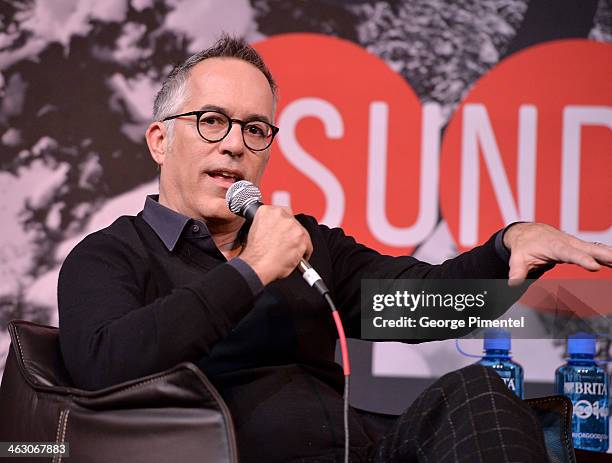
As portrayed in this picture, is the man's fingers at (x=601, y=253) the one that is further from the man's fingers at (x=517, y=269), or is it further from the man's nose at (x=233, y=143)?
the man's nose at (x=233, y=143)

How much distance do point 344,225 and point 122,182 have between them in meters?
0.72

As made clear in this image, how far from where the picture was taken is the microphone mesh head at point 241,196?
140 cm

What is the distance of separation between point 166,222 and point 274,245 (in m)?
0.38

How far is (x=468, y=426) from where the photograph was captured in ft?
3.64

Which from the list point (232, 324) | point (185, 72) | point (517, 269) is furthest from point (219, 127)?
point (517, 269)

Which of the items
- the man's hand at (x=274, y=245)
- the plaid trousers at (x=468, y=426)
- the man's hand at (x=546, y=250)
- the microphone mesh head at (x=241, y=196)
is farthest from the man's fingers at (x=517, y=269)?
the microphone mesh head at (x=241, y=196)

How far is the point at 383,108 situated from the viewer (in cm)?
251

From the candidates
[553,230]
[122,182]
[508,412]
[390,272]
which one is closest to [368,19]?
[122,182]

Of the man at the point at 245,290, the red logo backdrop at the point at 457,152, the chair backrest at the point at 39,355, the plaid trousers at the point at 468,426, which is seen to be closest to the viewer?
the plaid trousers at the point at 468,426

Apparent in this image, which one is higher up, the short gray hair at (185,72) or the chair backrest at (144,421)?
the short gray hair at (185,72)

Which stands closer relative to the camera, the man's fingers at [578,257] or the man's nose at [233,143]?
the man's fingers at [578,257]

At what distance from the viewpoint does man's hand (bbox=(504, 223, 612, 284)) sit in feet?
4.10

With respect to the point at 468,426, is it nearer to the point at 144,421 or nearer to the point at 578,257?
the point at 578,257

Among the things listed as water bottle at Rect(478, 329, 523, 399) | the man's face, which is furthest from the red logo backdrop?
the man's face
